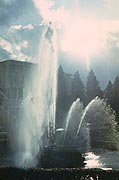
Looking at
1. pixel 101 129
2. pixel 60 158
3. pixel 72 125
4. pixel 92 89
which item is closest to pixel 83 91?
pixel 92 89

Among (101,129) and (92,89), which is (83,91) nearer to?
(92,89)

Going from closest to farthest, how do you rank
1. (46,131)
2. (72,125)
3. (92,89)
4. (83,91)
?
(46,131)
(72,125)
(92,89)
(83,91)

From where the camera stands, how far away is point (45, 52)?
90.9 ft

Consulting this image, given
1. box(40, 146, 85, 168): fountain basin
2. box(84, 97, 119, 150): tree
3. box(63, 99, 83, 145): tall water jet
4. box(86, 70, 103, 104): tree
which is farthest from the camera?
box(86, 70, 103, 104): tree

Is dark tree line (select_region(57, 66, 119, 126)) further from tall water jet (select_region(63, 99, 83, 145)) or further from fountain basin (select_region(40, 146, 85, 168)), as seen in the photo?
fountain basin (select_region(40, 146, 85, 168))

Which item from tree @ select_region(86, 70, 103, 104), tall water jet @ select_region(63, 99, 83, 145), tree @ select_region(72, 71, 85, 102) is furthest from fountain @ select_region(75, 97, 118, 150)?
tree @ select_region(72, 71, 85, 102)

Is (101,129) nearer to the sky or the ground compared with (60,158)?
nearer to the sky

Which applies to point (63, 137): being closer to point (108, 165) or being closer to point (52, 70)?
point (52, 70)

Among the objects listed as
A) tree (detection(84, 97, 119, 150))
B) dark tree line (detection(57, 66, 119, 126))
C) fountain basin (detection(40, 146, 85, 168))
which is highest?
dark tree line (detection(57, 66, 119, 126))

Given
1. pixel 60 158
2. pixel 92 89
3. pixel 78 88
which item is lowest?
pixel 60 158

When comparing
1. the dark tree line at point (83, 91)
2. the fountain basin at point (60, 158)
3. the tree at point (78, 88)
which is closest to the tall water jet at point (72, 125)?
the fountain basin at point (60, 158)

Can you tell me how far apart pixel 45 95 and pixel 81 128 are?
6.84 metres

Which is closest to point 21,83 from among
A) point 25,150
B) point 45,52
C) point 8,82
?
point 8,82

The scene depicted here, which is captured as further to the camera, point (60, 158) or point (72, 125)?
point (72, 125)
